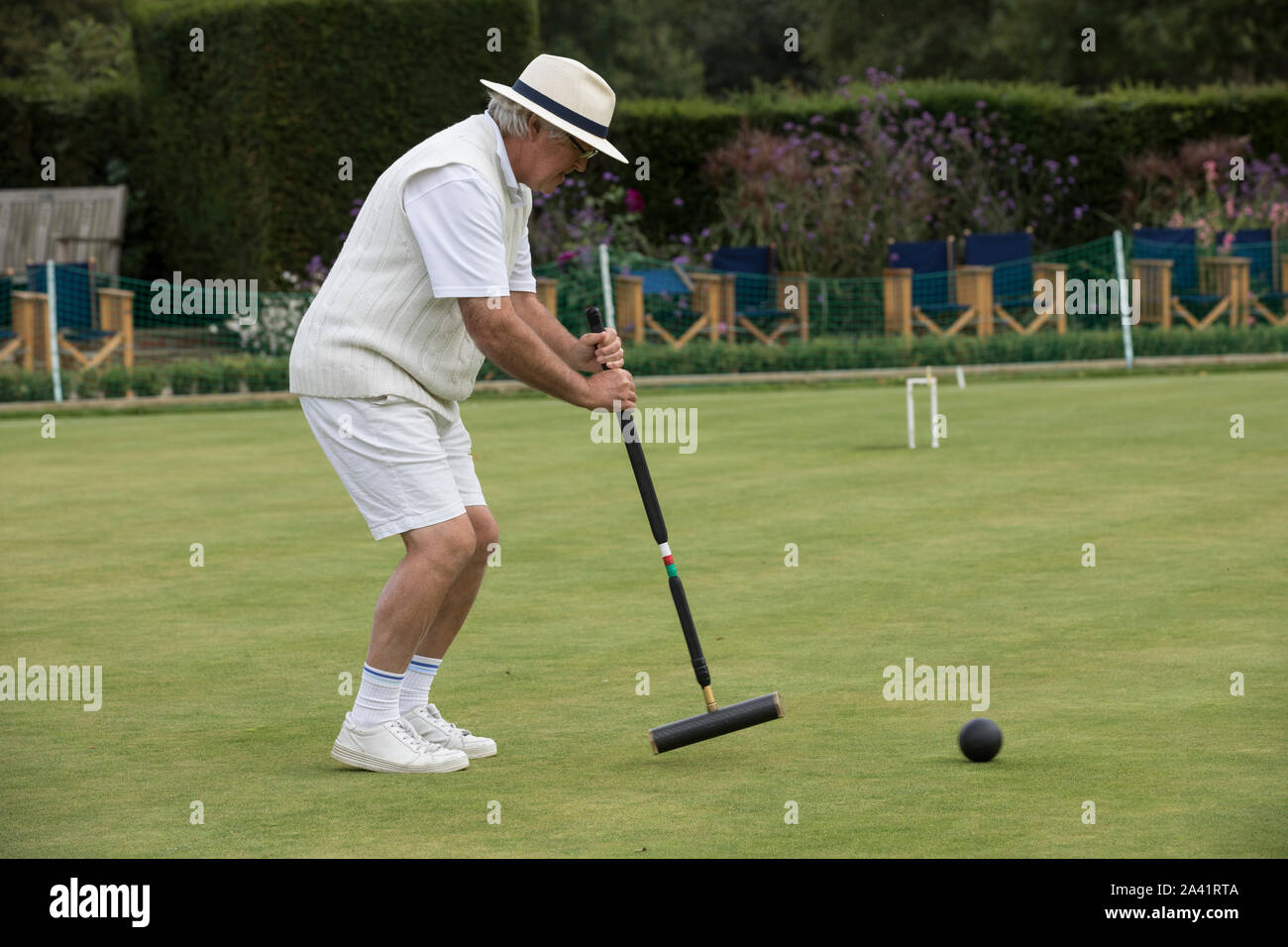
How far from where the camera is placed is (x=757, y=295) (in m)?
20.6

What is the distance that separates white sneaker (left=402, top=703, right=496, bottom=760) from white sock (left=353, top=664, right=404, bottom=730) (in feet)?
0.74

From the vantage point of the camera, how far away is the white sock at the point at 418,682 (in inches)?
211

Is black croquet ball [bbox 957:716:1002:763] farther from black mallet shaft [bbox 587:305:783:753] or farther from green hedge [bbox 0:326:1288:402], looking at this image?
green hedge [bbox 0:326:1288:402]

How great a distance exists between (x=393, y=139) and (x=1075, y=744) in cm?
1721

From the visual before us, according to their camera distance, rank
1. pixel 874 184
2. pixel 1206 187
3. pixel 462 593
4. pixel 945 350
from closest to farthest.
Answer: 1. pixel 462 593
2. pixel 945 350
3. pixel 874 184
4. pixel 1206 187

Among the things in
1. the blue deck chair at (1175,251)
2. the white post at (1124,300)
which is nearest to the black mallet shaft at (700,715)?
the white post at (1124,300)

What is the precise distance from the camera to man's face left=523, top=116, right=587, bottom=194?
5.15 meters

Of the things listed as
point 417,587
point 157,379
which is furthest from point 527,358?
point 157,379

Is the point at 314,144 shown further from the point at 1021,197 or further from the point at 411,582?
Answer: the point at 411,582

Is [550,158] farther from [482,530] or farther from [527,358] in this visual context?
[482,530]

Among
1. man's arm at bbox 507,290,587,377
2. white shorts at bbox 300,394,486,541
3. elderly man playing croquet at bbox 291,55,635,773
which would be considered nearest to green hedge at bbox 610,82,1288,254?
man's arm at bbox 507,290,587,377

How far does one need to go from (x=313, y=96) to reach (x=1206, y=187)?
1084 centimetres

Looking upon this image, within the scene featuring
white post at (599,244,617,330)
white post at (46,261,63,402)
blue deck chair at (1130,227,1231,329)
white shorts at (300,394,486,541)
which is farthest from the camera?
blue deck chair at (1130,227,1231,329)

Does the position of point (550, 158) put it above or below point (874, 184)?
below
